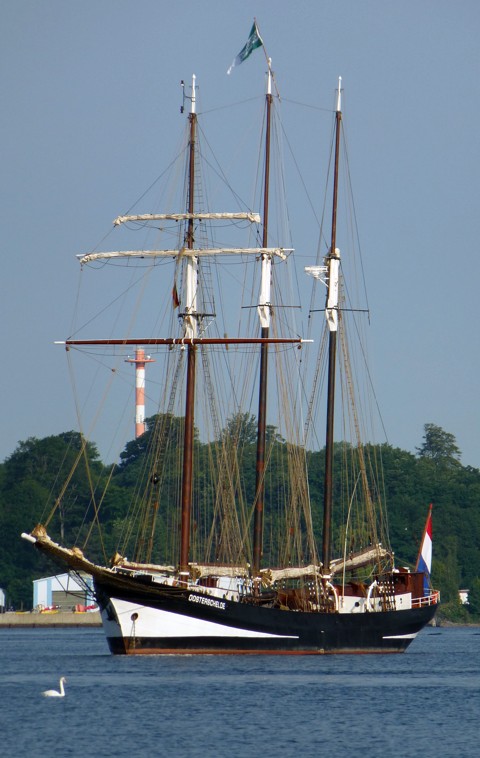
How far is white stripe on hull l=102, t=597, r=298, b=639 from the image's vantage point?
7688cm

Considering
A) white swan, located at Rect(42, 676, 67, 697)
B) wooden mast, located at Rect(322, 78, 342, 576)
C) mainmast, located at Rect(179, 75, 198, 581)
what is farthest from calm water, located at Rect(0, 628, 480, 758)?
wooden mast, located at Rect(322, 78, 342, 576)

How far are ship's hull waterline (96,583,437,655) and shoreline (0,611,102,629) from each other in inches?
3272

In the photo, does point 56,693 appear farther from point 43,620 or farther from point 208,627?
point 43,620

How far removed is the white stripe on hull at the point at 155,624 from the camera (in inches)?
3027

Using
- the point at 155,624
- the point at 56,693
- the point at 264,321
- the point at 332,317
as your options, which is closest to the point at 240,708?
the point at 56,693

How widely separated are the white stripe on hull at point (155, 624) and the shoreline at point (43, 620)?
8680 centimetres

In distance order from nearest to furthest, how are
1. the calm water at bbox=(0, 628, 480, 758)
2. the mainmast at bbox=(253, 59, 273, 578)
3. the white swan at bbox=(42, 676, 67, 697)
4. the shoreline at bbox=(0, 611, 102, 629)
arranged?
1. the calm water at bbox=(0, 628, 480, 758)
2. the white swan at bbox=(42, 676, 67, 697)
3. the mainmast at bbox=(253, 59, 273, 578)
4. the shoreline at bbox=(0, 611, 102, 629)

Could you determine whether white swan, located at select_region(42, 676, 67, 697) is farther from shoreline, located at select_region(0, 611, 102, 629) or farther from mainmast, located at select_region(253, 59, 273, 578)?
shoreline, located at select_region(0, 611, 102, 629)

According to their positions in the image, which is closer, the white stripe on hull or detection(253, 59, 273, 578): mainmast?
the white stripe on hull

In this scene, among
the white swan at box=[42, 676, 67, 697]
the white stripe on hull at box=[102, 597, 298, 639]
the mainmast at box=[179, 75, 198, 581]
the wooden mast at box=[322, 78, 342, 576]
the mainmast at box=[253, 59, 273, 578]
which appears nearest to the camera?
the white swan at box=[42, 676, 67, 697]

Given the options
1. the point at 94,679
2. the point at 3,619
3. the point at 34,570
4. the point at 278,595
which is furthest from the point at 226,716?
the point at 34,570

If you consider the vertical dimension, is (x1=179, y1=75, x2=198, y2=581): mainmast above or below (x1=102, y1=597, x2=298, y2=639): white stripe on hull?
above

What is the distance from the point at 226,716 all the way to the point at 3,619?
109838 mm

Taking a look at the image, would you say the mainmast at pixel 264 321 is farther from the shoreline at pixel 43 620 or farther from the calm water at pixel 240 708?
the shoreline at pixel 43 620
